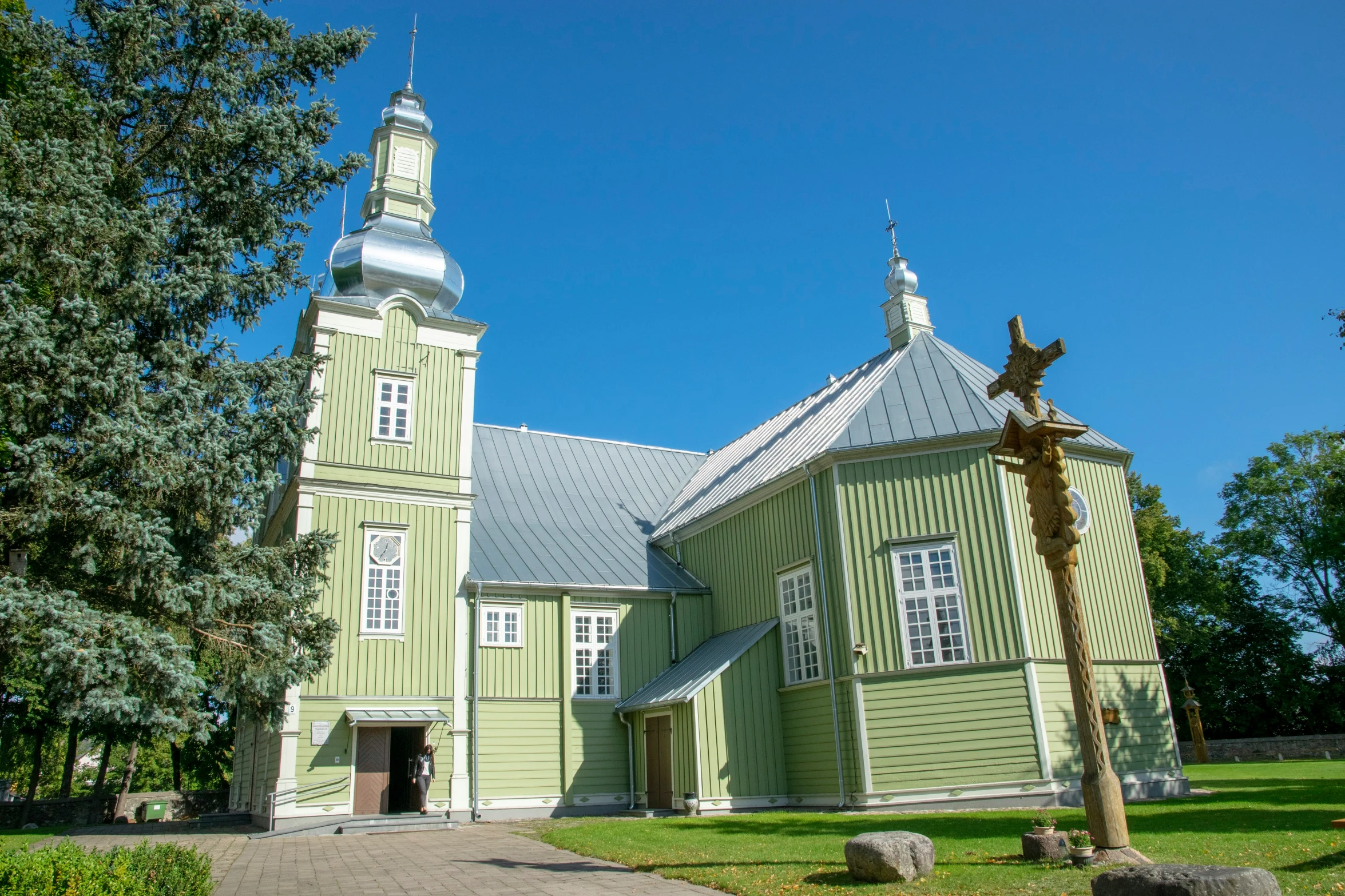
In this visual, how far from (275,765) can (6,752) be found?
25.4 m

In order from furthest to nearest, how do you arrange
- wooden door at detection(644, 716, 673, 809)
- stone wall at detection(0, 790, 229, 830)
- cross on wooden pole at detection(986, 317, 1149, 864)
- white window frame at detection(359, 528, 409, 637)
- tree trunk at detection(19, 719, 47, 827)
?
stone wall at detection(0, 790, 229, 830) < tree trunk at detection(19, 719, 47, 827) < white window frame at detection(359, 528, 409, 637) < wooden door at detection(644, 716, 673, 809) < cross on wooden pole at detection(986, 317, 1149, 864)

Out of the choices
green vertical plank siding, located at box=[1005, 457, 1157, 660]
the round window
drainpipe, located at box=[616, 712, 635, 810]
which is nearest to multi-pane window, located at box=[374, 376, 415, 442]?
drainpipe, located at box=[616, 712, 635, 810]

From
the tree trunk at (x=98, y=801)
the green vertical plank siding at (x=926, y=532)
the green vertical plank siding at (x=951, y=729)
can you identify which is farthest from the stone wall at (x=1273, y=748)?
the tree trunk at (x=98, y=801)

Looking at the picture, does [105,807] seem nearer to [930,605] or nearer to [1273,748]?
[930,605]

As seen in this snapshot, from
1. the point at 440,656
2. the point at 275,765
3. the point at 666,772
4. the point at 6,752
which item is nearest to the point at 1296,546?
the point at 666,772

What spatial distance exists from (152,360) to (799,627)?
40.1ft

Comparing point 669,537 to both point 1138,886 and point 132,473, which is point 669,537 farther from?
point 1138,886

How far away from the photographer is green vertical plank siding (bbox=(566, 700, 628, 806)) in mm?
19500

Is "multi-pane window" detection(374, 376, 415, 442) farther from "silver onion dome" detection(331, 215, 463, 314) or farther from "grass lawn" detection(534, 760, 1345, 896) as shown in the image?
"grass lawn" detection(534, 760, 1345, 896)

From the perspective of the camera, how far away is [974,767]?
15797 millimetres

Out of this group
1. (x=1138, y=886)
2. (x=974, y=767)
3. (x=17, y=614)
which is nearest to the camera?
(x=1138, y=886)

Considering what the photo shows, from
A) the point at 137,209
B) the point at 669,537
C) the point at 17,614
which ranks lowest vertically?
the point at 17,614

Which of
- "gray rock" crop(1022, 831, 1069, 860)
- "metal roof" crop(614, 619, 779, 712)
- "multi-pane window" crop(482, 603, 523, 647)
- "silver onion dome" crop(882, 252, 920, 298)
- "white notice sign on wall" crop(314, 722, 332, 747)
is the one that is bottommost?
"gray rock" crop(1022, 831, 1069, 860)

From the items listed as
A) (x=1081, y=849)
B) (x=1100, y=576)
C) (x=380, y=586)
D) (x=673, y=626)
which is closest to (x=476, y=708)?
(x=380, y=586)
